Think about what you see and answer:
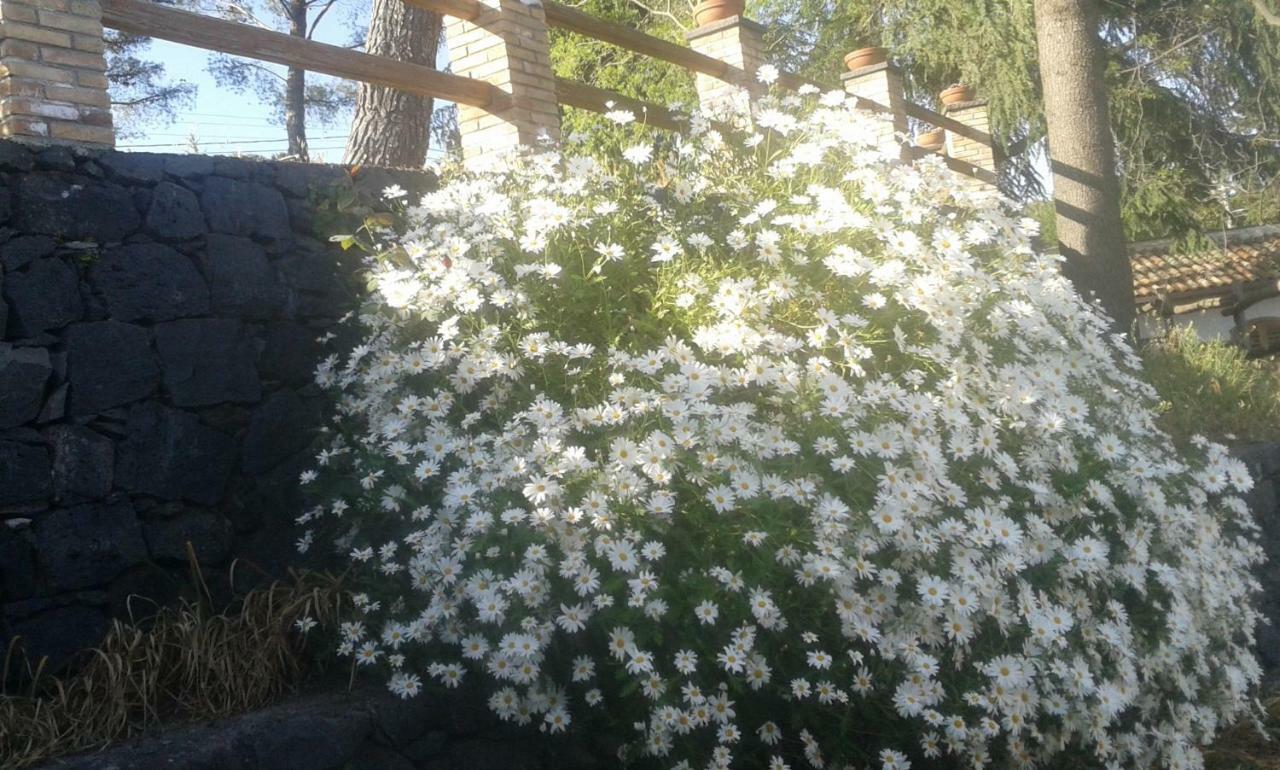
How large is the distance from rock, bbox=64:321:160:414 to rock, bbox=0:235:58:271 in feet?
0.78

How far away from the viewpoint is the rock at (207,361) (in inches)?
159

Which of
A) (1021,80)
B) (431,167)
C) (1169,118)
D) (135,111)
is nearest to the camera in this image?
(431,167)

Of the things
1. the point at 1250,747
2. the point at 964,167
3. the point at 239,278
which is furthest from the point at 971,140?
the point at 239,278

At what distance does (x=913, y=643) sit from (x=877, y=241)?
4.91 feet

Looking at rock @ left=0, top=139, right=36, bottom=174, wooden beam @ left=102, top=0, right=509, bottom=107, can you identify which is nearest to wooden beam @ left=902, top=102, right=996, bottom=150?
wooden beam @ left=102, top=0, right=509, bottom=107

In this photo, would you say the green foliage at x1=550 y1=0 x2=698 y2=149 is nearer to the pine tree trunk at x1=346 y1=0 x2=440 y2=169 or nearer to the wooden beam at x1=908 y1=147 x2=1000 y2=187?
the wooden beam at x1=908 y1=147 x2=1000 y2=187

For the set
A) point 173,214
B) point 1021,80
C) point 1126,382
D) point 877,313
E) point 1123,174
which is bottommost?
point 1126,382

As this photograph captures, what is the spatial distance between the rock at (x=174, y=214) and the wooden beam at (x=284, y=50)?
643 millimetres

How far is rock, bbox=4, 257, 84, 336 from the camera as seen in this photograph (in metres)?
3.69

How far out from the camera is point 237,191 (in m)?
4.41

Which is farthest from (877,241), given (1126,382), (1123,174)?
(1123,174)

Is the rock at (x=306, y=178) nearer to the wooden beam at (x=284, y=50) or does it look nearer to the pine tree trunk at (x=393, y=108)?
the wooden beam at (x=284, y=50)

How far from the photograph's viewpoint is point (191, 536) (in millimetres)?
3982

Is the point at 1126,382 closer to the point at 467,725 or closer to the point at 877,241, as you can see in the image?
the point at 877,241
